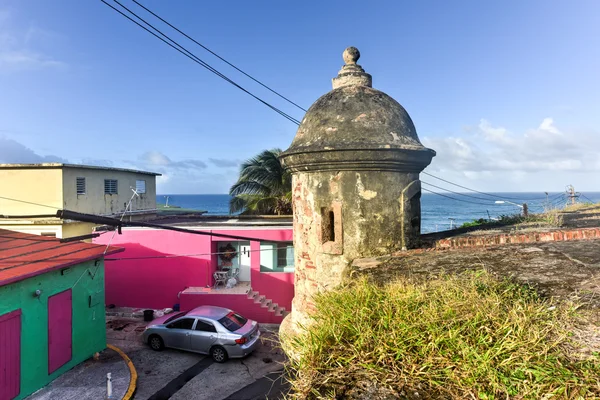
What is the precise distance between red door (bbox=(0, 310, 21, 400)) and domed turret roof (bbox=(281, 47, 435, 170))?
829 cm

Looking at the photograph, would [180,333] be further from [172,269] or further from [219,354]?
[172,269]

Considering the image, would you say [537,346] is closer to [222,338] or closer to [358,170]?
[358,170]

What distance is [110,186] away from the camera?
71.5 ft

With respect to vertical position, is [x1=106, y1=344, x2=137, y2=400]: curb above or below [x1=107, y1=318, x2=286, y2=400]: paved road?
above

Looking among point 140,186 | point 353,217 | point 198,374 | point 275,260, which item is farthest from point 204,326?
point 140,186

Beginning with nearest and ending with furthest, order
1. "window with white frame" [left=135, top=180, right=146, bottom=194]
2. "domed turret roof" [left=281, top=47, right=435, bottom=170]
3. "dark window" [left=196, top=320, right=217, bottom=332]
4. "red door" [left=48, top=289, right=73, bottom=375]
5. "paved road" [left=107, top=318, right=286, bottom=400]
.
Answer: "domed turret roof" [left=281, top=47, right=435, bottom=170], "paved road" [left=107, top=318, right=286, bottom=400], "red door" [left=48, top=289, right=73, bottom=375], "dark window" [left=196, top=320, right=217, bottom=332], "window with white frame" [left=135, top=180, right=146, bottom=194]

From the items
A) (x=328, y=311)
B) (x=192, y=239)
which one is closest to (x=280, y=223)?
(x=192, y=239)

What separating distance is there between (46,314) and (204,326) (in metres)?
4.61

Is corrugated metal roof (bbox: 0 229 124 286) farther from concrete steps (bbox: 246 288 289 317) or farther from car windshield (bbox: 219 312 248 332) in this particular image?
concrete steps (bbox: 246 288 289 317)

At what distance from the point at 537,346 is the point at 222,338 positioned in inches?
449

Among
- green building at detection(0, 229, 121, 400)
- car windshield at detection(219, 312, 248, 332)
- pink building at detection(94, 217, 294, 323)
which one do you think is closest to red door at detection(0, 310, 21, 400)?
green building at detection(0, 229, 121, 400)

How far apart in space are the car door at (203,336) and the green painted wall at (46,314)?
3.21 m

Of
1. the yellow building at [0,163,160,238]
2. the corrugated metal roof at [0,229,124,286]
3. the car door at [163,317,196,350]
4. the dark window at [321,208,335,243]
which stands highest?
the yellow building at [0,163,160,238]

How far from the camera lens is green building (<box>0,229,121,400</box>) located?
8930 millimetres
